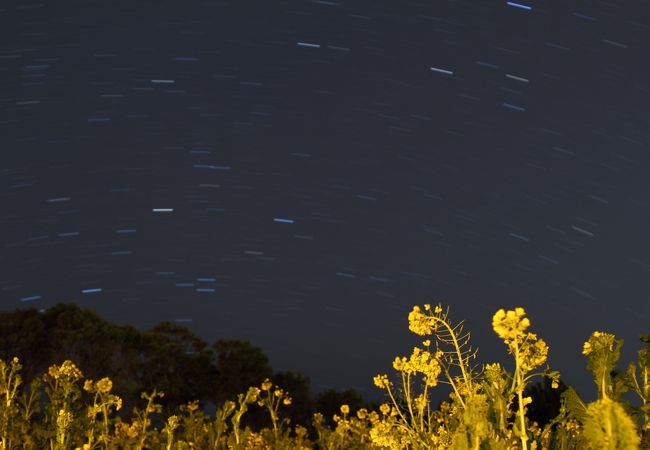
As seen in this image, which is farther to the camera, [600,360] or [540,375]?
[540,375]

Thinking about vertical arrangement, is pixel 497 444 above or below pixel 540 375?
above

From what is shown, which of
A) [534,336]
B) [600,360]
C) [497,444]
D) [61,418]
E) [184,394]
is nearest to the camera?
[497,444]

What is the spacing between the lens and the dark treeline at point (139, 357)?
Result: 84.8 feet

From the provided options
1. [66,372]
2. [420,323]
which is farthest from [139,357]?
[420,323]

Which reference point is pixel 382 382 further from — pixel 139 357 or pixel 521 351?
pixel 139 357

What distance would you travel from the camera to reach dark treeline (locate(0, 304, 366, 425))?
1018 inches

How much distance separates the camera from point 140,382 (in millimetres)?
27250

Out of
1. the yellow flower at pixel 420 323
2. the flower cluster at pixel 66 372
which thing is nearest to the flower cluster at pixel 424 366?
the yellow flower at pixel 420 323

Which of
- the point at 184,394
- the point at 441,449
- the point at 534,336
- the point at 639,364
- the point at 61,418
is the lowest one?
the point at 184,394

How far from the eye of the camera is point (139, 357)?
91.5 ft

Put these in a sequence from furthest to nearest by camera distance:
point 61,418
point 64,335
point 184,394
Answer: point 184,394, point 64,335, point 61,418

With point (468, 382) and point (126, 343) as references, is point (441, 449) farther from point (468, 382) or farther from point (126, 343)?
point (126, 343)

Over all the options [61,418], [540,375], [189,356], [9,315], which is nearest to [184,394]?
[189,356]

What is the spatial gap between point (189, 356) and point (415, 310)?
27.3m
